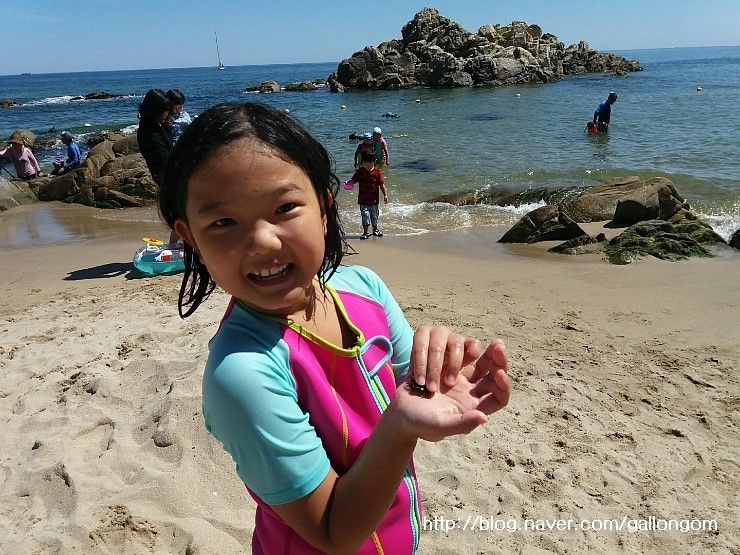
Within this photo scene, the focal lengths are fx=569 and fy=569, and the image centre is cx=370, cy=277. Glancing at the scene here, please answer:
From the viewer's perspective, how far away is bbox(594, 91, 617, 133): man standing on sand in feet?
63.4

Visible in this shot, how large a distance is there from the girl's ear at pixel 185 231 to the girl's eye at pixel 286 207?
22 centimetres

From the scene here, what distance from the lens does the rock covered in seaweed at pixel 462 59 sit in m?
45.6

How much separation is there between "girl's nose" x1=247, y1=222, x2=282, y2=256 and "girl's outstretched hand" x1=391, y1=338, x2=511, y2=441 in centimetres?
38

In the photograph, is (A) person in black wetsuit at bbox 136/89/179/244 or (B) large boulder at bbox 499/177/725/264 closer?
(A) person in black wetsuit at bbox 136/89/179/244

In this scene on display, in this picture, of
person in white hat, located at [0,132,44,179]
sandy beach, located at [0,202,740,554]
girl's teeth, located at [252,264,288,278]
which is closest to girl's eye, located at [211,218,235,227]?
girl's teeth, located at [252,264,288,278]

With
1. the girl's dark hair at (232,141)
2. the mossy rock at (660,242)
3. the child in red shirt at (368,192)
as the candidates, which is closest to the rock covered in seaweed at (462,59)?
the child in red shirt at (368,192)

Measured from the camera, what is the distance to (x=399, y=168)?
1569 centimetres

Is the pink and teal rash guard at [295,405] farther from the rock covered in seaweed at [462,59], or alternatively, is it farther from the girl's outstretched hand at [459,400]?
the rock covered in seaweed at [462,59]

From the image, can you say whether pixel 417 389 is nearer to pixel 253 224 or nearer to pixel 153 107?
pixel 253 224

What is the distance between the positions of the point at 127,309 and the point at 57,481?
2596mm

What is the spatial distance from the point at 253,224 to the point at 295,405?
0.37m

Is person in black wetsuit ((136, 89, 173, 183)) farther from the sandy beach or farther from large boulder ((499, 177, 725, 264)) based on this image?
large boulder ((499, 177, 725, 264))

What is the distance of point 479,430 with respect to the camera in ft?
12.0

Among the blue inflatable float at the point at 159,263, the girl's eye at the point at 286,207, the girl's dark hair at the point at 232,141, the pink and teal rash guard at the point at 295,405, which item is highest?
the girl's dark hair at the point at 232,141
